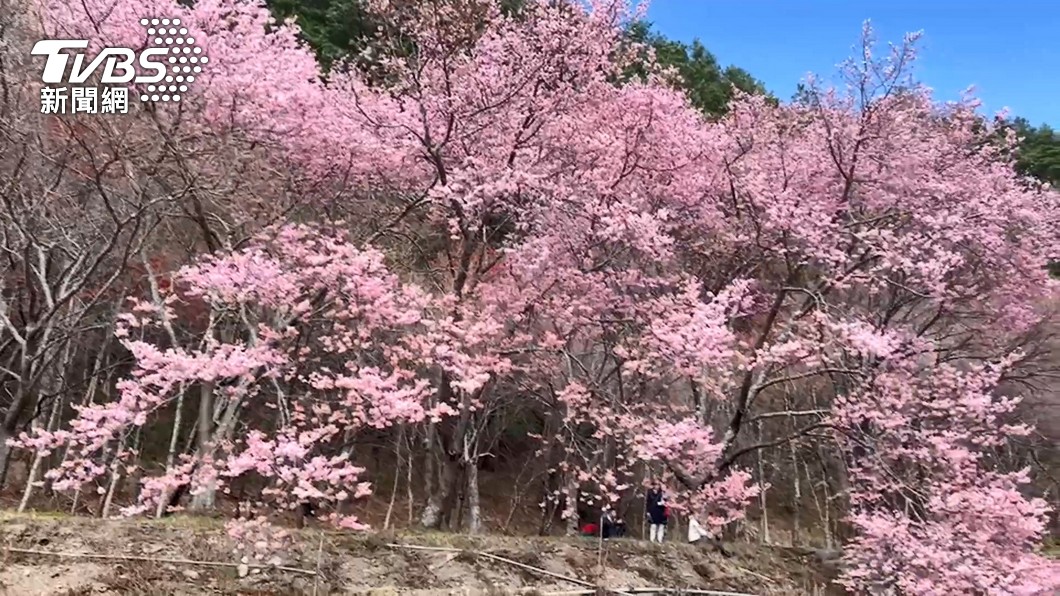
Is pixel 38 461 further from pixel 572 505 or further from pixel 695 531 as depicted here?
pixel 695 531

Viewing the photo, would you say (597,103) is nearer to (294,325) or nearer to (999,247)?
(294,325)

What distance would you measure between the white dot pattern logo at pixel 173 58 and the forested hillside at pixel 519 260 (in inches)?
5.2

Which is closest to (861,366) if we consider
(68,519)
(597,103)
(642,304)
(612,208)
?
(642,304)

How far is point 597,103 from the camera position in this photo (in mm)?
11992

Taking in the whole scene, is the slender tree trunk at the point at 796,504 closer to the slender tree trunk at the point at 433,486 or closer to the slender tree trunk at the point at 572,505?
the slender tree trunk at the point at 572,505

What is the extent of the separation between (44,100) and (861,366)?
10761 mm

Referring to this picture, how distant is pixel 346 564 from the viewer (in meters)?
8.42

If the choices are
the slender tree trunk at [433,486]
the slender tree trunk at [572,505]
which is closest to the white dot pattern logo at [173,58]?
the slender tree trunk at [433,486]

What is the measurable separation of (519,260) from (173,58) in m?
5.01

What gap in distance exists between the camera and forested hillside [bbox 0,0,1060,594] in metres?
9.14

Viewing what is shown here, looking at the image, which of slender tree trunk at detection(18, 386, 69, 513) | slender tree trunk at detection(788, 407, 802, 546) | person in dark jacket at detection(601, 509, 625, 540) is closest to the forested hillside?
person in dark jacket at detection(601, 509, 625, 540)

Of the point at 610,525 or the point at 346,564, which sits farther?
the point at 610,525

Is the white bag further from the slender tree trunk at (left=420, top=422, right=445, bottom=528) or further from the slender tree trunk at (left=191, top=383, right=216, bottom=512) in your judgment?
the slender tree trunk at (left=191, top=383, right=216, bottom=512)

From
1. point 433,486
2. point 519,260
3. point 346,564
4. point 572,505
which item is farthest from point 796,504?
point 346,564
